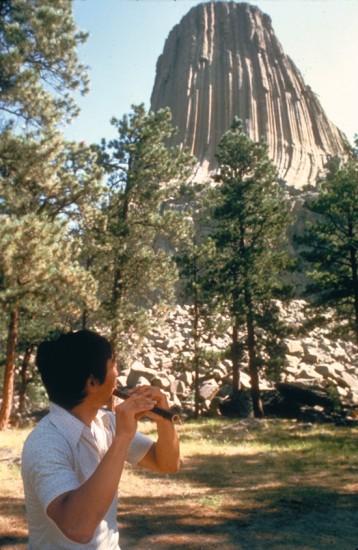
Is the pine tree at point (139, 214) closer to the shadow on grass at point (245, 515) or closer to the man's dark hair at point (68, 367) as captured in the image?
the shadow on grass at point (245, 515)

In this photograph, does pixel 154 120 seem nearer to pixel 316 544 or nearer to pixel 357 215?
pixel 357 215

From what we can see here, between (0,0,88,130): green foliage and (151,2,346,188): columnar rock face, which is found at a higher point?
(151,2,346,188): columnar rock face

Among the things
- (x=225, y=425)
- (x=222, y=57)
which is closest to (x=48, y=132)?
(x=225, y=425)

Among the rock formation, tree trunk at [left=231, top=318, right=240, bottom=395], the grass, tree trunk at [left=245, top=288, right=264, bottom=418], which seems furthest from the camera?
the rock formation

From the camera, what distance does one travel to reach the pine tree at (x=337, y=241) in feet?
68.9

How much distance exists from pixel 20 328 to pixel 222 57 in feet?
291

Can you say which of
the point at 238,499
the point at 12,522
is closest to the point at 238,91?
the point at 238,499

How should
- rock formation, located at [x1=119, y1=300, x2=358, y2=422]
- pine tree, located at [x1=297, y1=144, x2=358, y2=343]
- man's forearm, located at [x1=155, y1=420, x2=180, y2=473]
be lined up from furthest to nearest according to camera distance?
rock formation, located at [x1=119, y1=300, x2=358, y2=422], pine tree, located at [x1=297, y1=144, x2=358, y2=343], man's forearm, located at [x1=155, y1=420, x2=180, y2=473]

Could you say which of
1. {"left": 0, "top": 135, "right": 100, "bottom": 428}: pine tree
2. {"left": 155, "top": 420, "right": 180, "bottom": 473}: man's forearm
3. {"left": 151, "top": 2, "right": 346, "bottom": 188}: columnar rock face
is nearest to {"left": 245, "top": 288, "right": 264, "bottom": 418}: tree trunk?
{"left": 0, "top": 135, "right": 100, "bottom": 428}: pine tree

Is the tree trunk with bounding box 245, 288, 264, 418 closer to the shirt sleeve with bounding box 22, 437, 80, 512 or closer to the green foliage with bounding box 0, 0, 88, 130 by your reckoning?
the green foliage with bounding box 0, 0, 88, 130

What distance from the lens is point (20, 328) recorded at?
69.7 ft

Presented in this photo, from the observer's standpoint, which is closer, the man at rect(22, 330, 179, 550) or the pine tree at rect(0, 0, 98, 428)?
the man at rect(22, 330, 179, 550)

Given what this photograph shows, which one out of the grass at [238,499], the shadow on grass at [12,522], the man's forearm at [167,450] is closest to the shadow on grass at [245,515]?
the grass at [238,499]

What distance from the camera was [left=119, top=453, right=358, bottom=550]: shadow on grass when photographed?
6.28m
